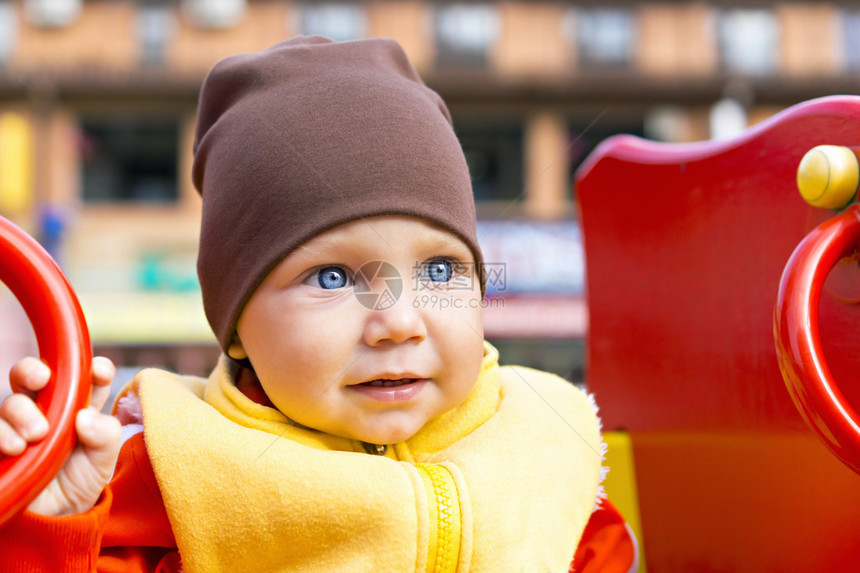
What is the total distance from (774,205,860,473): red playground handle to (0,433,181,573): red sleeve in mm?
578

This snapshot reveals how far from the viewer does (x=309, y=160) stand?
76 cm

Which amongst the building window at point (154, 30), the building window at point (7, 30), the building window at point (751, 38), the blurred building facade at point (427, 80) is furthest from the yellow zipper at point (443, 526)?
the building window at point (7, 30)

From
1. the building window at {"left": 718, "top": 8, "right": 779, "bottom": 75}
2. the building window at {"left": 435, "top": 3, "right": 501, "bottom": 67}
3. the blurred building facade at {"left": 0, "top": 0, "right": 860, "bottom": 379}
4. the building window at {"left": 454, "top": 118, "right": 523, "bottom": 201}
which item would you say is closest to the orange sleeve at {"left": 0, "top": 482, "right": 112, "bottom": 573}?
the blurred building facade at {"left": 0, "top": 0, "right": 860, "bottom": 379}

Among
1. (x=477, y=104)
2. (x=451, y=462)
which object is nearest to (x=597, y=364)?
(x=451, y=462)

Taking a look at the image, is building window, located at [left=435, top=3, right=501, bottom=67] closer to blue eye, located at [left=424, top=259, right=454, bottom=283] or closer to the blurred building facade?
the blurred building facade

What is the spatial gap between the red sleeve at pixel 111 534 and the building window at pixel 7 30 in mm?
8683

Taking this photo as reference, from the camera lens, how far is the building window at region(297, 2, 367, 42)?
8.04 metres

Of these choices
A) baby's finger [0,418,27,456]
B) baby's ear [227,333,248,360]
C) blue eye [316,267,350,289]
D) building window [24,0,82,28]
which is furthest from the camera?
building window [24,0,82,28]

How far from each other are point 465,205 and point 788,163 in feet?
1.10

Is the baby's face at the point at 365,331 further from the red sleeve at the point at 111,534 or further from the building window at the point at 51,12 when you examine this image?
the building window at the point at 51,12

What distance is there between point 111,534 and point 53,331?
0.25m

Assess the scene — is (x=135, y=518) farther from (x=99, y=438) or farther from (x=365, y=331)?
(x=365, y=331)

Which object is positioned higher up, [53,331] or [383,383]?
[53,331]

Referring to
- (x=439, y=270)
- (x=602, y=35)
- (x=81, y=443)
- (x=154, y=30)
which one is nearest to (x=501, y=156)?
(x=602, y=35)
